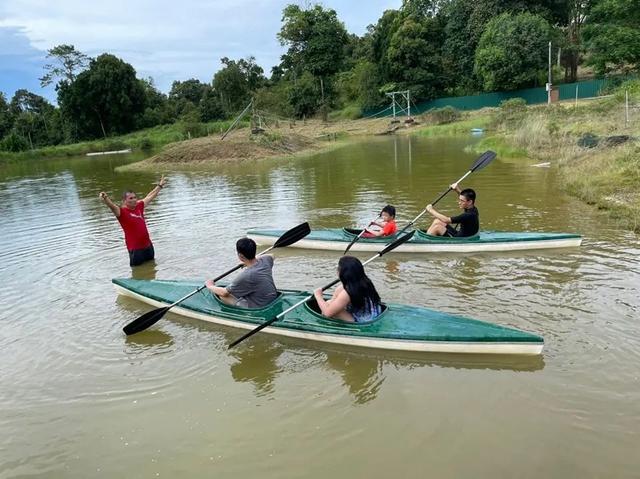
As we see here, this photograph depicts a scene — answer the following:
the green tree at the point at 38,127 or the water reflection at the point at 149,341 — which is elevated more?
the green tree at the point at 38,127

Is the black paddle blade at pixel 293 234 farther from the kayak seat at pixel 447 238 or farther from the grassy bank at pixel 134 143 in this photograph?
the grassy bank at pixel 134 143

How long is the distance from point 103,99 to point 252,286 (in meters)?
58.2

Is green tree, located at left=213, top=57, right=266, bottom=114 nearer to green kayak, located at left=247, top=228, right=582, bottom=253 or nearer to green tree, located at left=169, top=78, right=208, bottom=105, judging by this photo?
green tree, located at left=169, top=78, right=208, bottom=105

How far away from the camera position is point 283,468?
401 cm

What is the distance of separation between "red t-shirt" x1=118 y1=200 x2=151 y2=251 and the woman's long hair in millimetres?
5043

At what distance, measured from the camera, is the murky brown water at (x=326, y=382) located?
13.4ft

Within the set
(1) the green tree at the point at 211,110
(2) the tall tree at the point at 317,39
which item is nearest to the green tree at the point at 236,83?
(1) the green tree at the point at 211,110

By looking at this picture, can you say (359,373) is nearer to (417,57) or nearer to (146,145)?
(417,57)

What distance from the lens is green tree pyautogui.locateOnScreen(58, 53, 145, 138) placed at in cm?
5588

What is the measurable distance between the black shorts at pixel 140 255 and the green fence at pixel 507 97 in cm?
3769

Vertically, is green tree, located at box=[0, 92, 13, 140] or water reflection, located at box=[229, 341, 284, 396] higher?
green tree, located at box=[0, 92, 13, 140]

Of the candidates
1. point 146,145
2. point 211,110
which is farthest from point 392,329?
point 211,110

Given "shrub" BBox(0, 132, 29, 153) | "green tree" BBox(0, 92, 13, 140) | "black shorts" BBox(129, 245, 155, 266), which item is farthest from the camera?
"green tree" BBox(0, 92, 13, 140)

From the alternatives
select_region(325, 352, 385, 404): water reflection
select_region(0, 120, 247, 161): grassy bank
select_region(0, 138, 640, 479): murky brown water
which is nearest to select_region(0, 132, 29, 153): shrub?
select_region(0, 120, 247, 161): grassy bank
